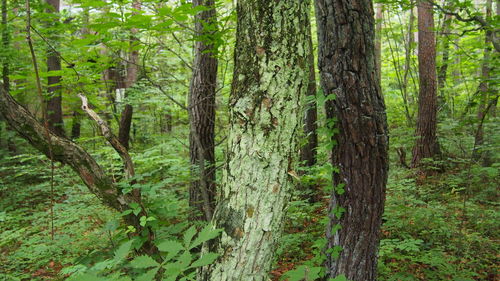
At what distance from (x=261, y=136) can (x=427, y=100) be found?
710 cm

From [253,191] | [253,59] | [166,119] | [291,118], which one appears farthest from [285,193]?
[166,119]

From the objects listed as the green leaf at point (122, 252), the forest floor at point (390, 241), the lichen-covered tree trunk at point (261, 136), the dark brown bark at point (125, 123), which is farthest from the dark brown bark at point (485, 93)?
the dark brown bark at point (125, 123)

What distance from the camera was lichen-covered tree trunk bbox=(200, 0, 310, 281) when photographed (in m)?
1.28

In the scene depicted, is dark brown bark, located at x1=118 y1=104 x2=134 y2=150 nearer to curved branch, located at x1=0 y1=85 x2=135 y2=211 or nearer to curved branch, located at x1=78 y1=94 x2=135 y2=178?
curved branch, located at x1=78 y1=94 x2=135 y2=178

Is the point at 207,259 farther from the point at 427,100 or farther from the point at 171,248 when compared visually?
the point at 427,100

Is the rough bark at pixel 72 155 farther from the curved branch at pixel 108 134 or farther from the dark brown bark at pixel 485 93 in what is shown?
the dark brown bark at pixel 485 93

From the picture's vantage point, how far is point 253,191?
1296 millimetres

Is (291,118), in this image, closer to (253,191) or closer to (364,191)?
(253,191)

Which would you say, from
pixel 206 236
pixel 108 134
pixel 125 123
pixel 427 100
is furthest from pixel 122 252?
pixel 125 123

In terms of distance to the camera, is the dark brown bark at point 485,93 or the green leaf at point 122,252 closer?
the green leaf at point 122,252

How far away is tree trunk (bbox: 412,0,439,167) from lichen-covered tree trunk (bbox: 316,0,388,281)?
552cm

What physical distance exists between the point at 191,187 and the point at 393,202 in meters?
3.07

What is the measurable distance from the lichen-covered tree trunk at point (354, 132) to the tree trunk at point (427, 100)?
18.1 ft

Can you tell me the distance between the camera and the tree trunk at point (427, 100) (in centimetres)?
695
